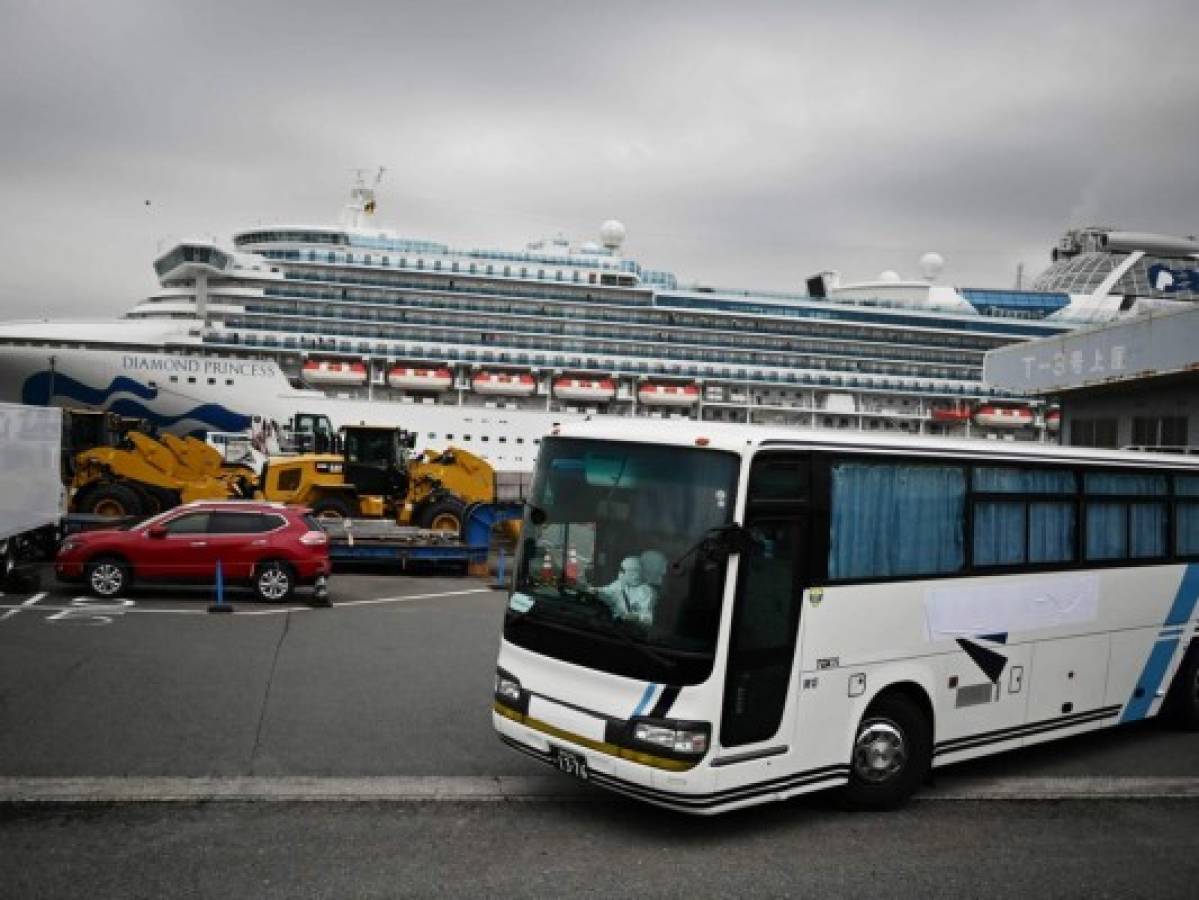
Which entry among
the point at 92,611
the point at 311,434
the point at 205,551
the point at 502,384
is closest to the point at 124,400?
the point at 311,434

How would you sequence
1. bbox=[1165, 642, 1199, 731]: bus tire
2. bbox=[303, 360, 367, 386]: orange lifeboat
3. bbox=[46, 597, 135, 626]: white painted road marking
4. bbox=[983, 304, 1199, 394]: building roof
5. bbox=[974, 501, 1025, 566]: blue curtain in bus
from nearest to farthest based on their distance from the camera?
1. bbox=[974, 501, 1025, 566]: blue curtain in bus
2. bbox=[1165, 642, 1199, 731]: bus tire
3. bbox=[46, 597, 135, 626]: white painted road marking
4. bbox=[983, 304, 1199, 394]: building roof
5. bbox=[303, 360, 367, 386]: orange lifeboat

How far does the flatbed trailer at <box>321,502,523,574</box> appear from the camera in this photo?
52.6 ft

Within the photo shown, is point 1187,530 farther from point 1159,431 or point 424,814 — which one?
point 1159,431

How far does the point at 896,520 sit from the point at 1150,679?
3.51 meters

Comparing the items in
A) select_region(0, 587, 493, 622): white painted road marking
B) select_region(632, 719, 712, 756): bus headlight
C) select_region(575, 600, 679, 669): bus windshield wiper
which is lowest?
select_region(0, 587, 493, 622): white painted road marking

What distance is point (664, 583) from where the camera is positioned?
4996 millimetres

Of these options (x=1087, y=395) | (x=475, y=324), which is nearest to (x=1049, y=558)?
(x=1087, y=395)

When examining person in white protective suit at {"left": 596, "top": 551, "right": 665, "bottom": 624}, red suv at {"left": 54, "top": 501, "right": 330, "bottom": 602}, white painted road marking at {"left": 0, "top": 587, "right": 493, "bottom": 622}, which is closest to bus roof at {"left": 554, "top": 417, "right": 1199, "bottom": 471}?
person in white protective suit at {"left": 596, "top": 551, "right": 665, "bottom": 624}

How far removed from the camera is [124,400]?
37.7 m

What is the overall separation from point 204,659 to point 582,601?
568 cm

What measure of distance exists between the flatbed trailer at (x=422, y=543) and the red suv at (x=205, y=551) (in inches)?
114

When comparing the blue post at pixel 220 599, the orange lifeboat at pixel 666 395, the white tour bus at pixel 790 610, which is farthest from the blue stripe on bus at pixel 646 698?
the orange lifeboat at pixel 666 395

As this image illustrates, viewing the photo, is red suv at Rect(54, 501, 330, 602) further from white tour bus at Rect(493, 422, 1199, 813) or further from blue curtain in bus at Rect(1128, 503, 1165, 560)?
blue curtain in bus at Rect(1128, 503, 1165, 560)

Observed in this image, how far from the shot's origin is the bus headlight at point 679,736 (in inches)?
189
